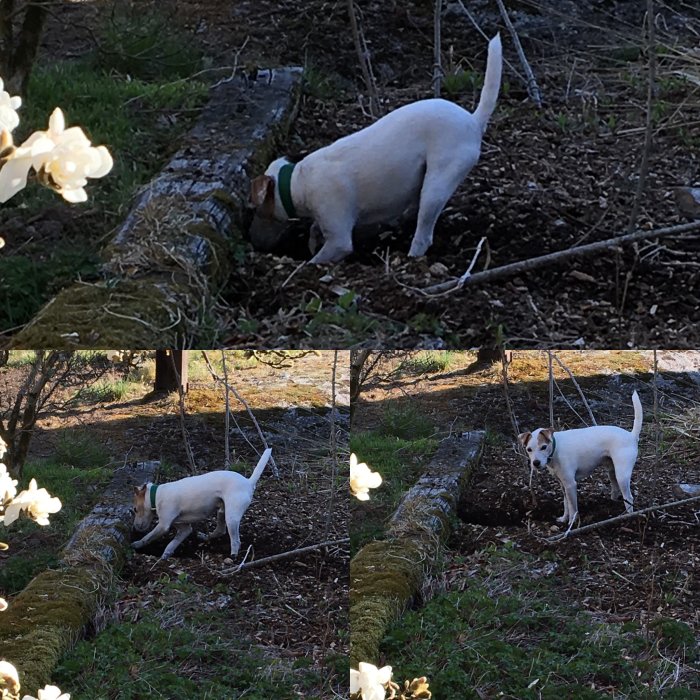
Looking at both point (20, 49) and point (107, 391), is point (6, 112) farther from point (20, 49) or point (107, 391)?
point (20, 49)

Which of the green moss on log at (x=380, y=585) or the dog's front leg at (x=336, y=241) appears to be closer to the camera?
the dog's front leg at (x=336, y=241)

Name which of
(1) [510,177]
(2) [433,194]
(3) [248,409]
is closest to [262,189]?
(2) [433,194]

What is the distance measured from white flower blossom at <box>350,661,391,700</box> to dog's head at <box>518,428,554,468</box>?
1.91 feet

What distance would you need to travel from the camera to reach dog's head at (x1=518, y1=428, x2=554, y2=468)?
8.00 feet

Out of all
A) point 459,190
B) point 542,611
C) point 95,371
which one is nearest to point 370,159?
point 459,190

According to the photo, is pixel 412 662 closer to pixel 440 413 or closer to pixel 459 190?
pixel 440 413

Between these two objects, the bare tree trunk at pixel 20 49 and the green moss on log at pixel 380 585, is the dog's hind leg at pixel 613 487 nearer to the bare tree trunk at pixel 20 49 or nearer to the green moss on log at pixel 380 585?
the green moss on log at pixel 380 585

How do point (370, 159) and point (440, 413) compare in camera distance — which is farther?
point (440, 413)

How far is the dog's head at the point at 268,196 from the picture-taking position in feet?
7.90

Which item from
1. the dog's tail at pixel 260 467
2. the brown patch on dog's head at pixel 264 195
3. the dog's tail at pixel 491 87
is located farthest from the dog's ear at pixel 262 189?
the dog's tail at pixel 260 467

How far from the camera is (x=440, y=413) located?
8.37 feet

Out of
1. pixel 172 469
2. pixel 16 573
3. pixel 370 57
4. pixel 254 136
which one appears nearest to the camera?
pixel 16 573

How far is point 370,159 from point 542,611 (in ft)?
3.54

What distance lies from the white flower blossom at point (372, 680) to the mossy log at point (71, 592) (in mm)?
596
